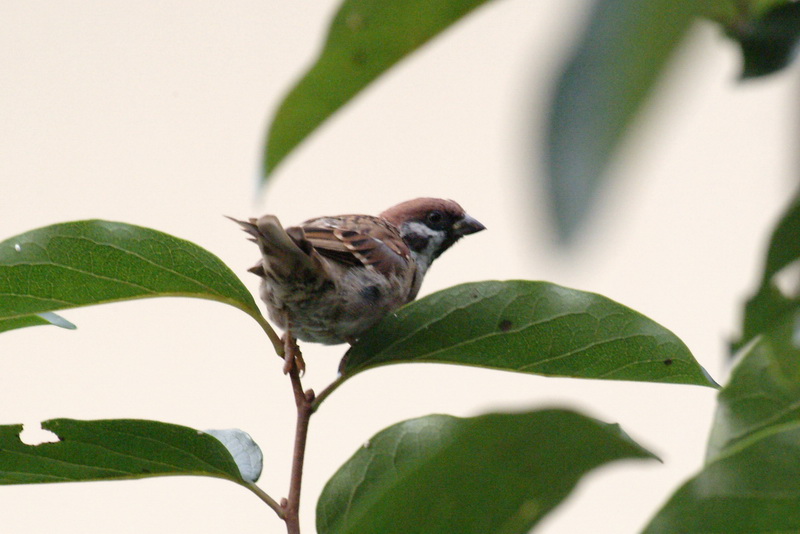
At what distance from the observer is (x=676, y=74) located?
42 cm

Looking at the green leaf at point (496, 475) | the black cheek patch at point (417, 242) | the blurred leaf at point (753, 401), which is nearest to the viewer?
the green leaf at point (496, 475)

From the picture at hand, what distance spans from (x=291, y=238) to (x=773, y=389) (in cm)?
201

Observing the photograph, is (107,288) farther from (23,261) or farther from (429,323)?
(429,323)

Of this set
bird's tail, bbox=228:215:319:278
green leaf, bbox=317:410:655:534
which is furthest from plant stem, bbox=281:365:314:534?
green leaf, bbox=317:410:655:534

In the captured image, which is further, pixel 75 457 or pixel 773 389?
pixel 75 457

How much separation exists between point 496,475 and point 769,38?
0.63 m

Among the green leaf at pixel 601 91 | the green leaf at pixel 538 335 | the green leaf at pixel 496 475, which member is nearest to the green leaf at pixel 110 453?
the green leaf at pixel 538 335

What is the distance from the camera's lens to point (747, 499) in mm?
1002

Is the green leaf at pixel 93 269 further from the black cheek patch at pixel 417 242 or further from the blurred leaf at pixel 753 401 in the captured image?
the black cheek patch at pixel 417 242

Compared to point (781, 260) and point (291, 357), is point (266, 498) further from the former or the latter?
point (781, 260)

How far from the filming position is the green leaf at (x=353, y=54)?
808 millimetres

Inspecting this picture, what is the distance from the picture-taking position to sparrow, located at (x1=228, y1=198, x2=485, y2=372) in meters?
3.01

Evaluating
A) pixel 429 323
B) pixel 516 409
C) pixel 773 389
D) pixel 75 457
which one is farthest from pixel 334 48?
pixel 75 457

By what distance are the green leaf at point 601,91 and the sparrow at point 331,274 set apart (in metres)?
2.27
